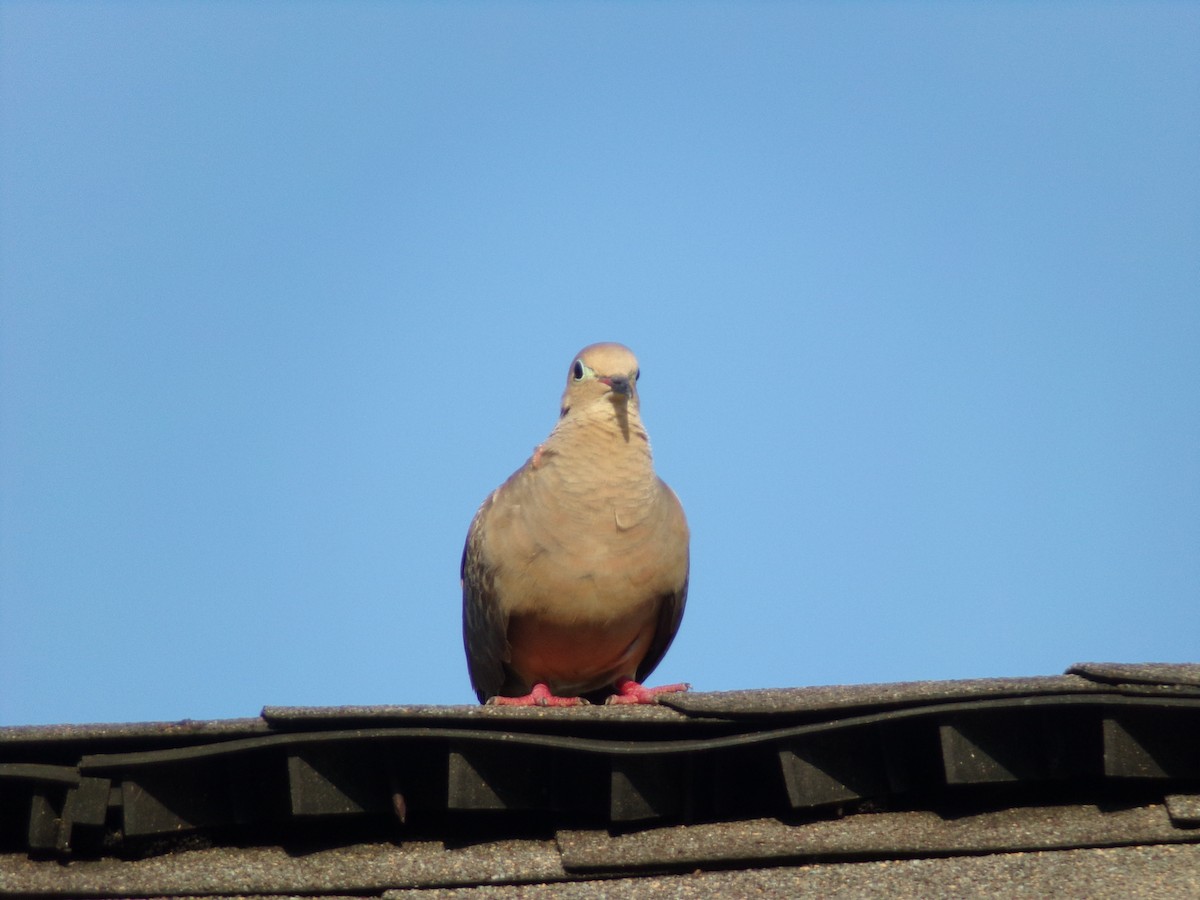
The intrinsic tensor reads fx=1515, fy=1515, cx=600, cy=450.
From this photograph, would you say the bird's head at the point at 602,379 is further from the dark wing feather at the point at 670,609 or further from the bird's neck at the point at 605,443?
the dark wing feather at the point at 670,609

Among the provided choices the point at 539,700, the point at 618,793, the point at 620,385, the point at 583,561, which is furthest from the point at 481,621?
the point at 618,793

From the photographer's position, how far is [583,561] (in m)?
6.47

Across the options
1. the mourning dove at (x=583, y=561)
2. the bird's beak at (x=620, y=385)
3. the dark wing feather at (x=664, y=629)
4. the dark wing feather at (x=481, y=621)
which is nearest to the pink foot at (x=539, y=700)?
the mourning dove at (x=583, y=561)

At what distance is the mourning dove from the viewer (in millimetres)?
6496

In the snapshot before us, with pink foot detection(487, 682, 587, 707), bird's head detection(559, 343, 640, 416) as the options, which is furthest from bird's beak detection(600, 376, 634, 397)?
pink foot detection(487, 682, 587, 707)

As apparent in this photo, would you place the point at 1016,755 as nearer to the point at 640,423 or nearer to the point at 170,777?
the point at 170,777

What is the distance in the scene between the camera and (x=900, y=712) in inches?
157

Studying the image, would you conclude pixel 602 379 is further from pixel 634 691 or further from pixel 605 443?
pixel 634 691

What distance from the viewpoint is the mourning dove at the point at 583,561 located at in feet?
21.3

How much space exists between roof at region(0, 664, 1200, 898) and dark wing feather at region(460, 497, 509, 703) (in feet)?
8.35

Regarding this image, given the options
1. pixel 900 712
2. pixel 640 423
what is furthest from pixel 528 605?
pixel 900 712

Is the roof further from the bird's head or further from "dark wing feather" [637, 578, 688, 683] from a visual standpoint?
the bird's head

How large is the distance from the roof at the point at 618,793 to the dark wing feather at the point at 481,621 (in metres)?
2.54

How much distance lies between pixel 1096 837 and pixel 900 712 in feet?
1.92
